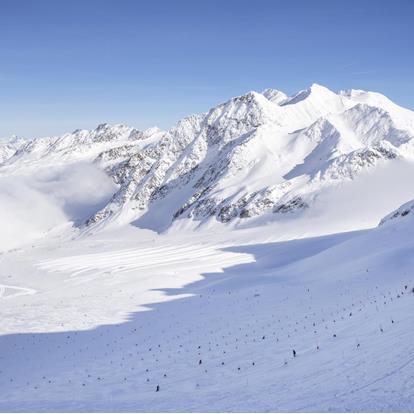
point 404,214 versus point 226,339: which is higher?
point 404,214

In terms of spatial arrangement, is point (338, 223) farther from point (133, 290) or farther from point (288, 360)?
point (288, 360)

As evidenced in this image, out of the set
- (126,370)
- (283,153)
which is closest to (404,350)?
(126,370)

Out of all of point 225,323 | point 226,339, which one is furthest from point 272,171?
point 226,339

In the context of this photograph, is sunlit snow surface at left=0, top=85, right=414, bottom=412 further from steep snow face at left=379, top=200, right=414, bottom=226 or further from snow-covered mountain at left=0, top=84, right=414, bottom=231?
snow-covered mountain at left=0, top=84, right=414, bottom=231

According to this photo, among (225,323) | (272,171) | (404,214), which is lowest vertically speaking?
(225,323)

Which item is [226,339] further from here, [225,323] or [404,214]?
[404,214]

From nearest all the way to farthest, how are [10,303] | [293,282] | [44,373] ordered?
[44,373] → [293,282] → [10,303]

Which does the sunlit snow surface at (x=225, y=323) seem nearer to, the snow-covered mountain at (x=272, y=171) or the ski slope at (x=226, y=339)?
the ski slope at (x=226, y=339)

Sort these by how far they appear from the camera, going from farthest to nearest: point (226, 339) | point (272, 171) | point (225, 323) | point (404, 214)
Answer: point (272, 171)
point (404, 214)
point (225, 323)
point (226, 339)

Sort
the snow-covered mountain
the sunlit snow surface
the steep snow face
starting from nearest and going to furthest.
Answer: the sunlit snow surface → the steep snow face → the snow-covered mountain

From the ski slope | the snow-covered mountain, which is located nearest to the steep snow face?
the ski slope

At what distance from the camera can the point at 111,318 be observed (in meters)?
37.7

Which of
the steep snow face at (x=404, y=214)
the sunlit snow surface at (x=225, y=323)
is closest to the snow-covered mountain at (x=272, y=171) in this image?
the sunlit snow surface at (x=225, y=323)

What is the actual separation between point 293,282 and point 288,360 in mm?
28472
